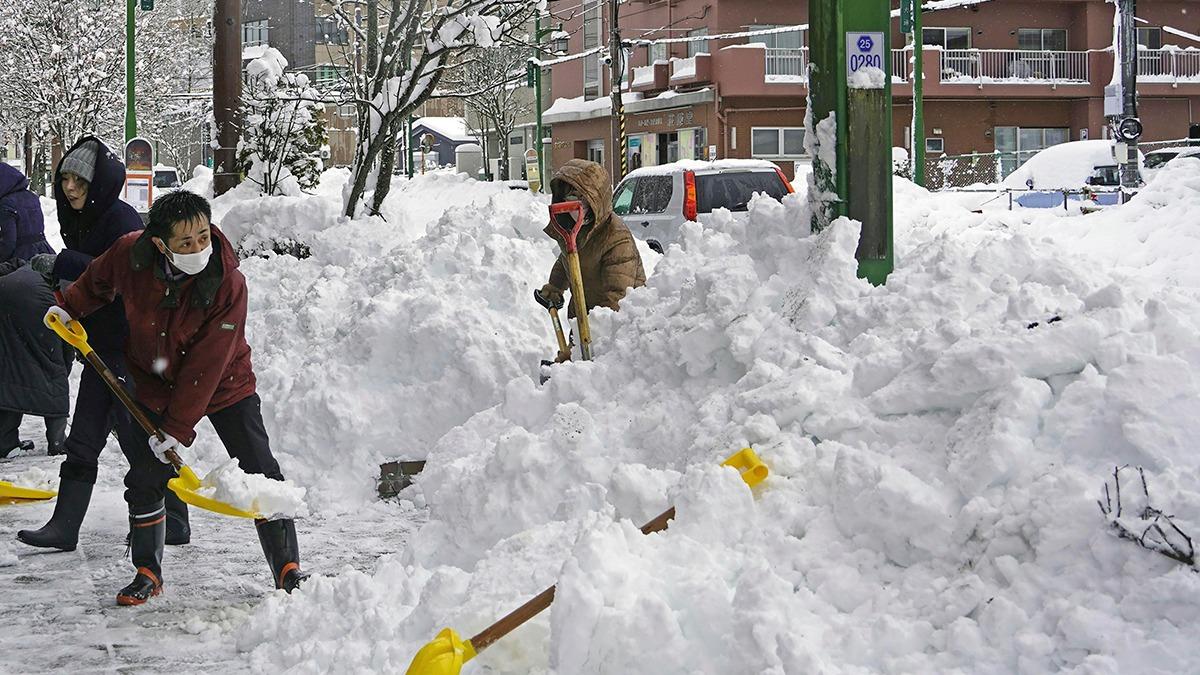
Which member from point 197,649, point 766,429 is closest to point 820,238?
point 766,429

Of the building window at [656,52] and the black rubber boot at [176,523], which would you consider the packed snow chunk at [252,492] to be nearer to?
the black rubber boot at [176,523]

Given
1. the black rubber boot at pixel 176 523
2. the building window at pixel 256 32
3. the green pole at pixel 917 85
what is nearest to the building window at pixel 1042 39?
the green pole at pixel 917 85

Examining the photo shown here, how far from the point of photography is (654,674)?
3.23m

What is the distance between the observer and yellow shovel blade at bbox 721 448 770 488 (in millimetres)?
3920

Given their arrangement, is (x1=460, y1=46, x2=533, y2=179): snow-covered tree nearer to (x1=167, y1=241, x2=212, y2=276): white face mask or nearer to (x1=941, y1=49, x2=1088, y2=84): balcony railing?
(x1=941, y1=49, x2=1088, y2=84): balcony railing

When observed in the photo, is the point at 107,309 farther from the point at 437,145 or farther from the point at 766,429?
the point at 437,145

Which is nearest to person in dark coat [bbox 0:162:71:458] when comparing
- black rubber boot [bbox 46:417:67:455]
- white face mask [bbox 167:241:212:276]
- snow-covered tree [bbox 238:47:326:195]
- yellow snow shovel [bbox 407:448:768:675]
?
black rubber boot [bbox 46:417:67:455]

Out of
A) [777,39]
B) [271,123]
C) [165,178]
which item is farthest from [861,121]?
[165,178]

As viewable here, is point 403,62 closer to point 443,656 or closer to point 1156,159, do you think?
point 443,656

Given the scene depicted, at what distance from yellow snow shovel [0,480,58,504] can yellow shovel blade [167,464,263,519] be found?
2.17 m

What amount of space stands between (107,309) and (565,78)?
4193cm

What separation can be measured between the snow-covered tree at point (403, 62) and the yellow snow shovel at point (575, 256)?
463 centimetres

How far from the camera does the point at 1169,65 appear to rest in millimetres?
40094

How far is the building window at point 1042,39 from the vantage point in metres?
40.4
